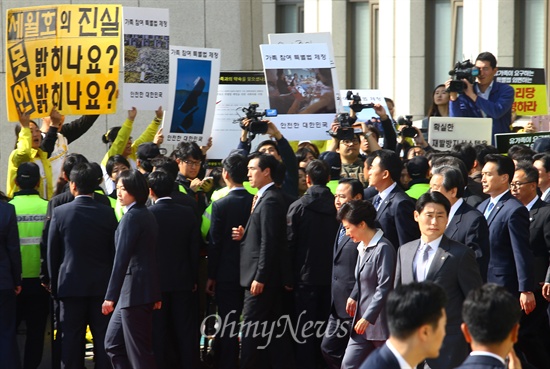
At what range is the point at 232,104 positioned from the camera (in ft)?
43.2

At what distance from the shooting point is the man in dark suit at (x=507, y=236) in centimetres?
903

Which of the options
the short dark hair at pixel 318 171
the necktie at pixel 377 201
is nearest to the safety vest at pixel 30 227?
the short dark hair at pixel 318 171

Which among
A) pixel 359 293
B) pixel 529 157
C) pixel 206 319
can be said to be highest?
pixel 529 157

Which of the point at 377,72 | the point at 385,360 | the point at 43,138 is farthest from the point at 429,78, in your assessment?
the point at 385,360

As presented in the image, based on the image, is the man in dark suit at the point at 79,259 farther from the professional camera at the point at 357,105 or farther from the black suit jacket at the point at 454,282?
the professional camera at the point at 357,105

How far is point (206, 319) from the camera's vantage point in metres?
10.9

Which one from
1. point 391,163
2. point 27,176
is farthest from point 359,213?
point 27,176

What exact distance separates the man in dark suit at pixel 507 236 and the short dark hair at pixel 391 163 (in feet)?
2.31

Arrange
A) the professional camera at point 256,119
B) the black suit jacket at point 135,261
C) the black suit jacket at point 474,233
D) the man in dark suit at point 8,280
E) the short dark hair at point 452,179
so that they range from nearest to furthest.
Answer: the black suit jacket at point 474,233 → the short dark hair at point 452,179 → the black suit jacket at point 135,261 → the man in dark suit at point 8,280 → the professional camera at point 256,119

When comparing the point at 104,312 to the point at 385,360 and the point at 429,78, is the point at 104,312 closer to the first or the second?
the point at 385,360

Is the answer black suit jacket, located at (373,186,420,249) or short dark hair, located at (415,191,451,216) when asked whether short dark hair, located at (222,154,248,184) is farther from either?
short dark hair, located at (415,191,451,216)

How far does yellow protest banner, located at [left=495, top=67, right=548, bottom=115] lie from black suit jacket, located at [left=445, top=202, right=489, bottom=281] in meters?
6.75

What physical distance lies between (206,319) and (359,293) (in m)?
2.80

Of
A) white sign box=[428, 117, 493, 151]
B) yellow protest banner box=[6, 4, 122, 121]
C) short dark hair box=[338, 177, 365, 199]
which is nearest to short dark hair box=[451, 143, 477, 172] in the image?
white sign box=[428, 117, 493, 151]
